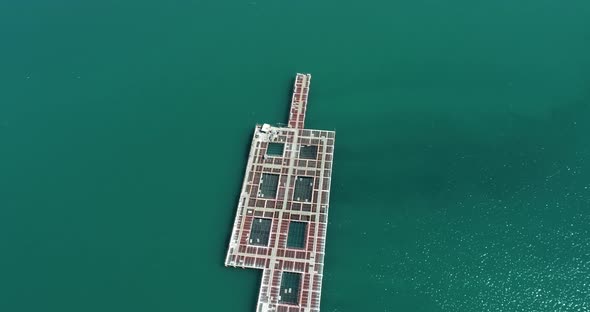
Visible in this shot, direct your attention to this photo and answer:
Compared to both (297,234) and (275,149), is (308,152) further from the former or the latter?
(297,234)

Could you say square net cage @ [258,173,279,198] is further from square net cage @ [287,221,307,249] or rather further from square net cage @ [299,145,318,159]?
square net cage @ [287,221,307,249]

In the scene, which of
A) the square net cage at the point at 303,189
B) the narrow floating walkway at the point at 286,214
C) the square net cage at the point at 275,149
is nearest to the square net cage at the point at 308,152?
the narrow floating walkway at the point at 286,214

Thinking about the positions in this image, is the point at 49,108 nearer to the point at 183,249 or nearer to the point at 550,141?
the point at 183,249

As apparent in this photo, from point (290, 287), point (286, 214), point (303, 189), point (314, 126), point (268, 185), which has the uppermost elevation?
point (314, 126)

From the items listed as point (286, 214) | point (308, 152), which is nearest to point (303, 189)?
point (286, 214)

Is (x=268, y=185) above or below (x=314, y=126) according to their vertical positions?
below

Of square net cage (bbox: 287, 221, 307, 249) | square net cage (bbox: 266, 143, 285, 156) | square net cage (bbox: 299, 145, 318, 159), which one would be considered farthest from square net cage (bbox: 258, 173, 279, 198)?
square net cage (bbox: 287, 221, 307, 249)

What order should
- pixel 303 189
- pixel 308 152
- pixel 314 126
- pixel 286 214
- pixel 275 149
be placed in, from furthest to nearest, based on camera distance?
pixel 314 126 → pixel 275 149 → pixel 308 152 → pixel 303 189 → pixel 286 214
